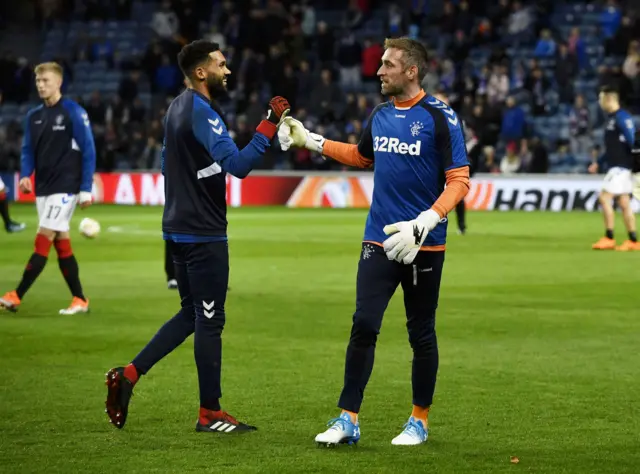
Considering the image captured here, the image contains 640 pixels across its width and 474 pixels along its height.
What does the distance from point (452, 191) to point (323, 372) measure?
2.88 metres

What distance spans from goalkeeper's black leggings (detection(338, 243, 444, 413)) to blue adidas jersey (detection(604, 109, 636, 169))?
1312 cm

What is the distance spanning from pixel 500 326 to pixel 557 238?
10.8m

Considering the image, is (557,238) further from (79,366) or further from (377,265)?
(377,265)

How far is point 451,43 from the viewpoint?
35.1 metres

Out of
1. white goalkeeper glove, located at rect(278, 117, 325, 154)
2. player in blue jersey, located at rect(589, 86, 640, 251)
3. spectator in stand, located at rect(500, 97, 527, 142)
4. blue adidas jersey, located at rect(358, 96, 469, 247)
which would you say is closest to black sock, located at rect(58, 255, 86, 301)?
white goalkeeper glove, located at rect(278, 117, 325, 154)

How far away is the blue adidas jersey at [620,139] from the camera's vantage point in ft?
64.2

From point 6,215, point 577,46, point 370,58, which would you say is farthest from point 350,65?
point 6,215

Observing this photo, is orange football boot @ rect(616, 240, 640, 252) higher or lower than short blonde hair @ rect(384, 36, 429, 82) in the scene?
lower

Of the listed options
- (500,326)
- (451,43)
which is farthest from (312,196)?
(500,326)

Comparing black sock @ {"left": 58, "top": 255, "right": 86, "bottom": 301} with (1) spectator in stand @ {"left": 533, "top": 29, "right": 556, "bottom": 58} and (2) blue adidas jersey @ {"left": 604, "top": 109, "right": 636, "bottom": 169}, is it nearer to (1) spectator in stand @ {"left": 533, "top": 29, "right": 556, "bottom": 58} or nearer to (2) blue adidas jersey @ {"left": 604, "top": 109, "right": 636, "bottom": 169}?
(2) blue adidas jersey @ {"left": 604, "top": 109, "right": 636, "bottom": 169}

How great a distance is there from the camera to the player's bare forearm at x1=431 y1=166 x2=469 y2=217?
270 inches

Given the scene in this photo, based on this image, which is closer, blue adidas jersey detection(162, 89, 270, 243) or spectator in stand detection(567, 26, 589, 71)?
blue adidas jersey detection(162, 89, 270, 243)

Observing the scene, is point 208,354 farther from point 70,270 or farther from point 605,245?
point 605,245

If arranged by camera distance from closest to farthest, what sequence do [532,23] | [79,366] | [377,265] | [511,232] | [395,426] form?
[377,265] → [395,426] → [79,366] → [511,232] → [532,23]
